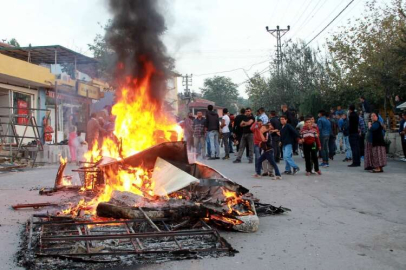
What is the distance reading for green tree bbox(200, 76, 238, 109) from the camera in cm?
8194

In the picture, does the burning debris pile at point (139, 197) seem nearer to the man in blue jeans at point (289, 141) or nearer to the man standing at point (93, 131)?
the man in blue jeans at point (289, 141)

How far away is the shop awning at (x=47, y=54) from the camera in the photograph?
22.4 m

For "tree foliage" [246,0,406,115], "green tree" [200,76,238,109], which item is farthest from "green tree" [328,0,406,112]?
"green tree" [200,76,238,109]

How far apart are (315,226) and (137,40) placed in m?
7.36

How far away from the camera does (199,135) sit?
1667cm

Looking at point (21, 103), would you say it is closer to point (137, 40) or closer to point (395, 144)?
point (137, 40)

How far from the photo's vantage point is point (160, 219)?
5840 millimetres

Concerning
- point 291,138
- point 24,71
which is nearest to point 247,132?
point 291,138

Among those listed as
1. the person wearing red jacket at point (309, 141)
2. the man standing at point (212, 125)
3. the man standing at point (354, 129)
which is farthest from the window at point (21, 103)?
the man standing at point (354, 129)

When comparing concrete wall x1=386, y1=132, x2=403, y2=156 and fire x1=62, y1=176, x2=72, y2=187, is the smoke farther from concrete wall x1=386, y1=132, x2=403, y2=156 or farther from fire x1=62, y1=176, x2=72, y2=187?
concrete wall x1=386, y1=132, x2=403, y2=156

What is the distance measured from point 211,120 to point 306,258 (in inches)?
472

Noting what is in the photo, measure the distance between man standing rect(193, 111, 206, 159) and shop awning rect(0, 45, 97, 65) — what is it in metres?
10.1

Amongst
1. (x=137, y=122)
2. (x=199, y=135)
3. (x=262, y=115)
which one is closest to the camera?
(x=137, y=122)

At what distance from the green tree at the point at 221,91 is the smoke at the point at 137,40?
2786 inches
